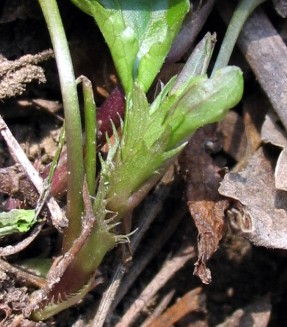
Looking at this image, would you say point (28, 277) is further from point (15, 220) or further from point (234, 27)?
point (234, 27)

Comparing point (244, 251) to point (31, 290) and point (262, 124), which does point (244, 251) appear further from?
point (31, 290)

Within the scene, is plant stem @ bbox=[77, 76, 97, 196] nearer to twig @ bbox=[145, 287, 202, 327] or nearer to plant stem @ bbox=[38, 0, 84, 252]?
plant stem @ bbox=[38, 0, 84, 252]

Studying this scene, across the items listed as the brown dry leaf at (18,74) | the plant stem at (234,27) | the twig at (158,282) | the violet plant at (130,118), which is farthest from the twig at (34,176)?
the plant stem at (234,27)

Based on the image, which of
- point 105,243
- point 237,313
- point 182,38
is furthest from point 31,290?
point 182,38

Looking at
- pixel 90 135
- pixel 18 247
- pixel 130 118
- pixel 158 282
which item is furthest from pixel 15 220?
pixel 158 282

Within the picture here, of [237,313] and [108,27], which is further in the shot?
[237,313]
